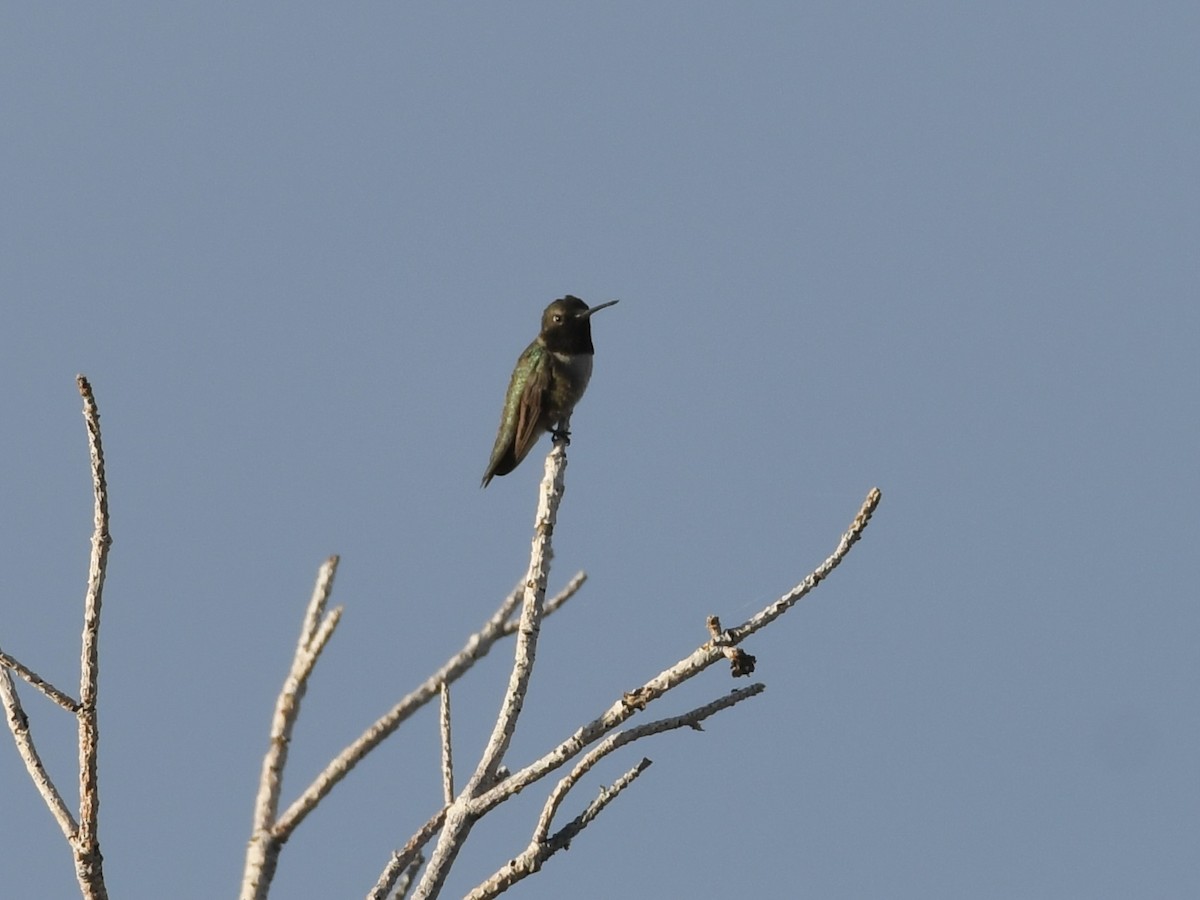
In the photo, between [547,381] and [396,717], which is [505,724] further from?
[547,381]

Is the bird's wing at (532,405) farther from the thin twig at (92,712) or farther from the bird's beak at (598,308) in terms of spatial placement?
the thin twig at (92,712)

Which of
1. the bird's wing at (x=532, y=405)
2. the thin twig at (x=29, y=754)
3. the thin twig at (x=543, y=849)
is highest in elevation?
the bird's wing at (x=532, y=405)

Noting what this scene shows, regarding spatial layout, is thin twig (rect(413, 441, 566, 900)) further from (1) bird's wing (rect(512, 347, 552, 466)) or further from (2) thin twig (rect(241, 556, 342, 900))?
(1) bird's wing (rect(512, 347, 552, 466))

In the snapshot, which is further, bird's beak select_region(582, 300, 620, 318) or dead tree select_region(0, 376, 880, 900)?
bird's beak select_region(582, 300, 620, 318)

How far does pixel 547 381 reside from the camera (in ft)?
43.9

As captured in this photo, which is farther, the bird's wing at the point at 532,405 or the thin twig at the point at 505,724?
the bird's wing at the point at 532,405

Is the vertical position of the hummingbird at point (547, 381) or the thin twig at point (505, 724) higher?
the hummingbird at point (547, 381)

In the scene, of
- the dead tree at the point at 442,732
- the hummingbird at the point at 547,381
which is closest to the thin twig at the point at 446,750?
the dead tree at the point at 442,732

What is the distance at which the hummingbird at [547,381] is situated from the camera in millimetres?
13375

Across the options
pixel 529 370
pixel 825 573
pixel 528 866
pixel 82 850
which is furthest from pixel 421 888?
pixel 529 370

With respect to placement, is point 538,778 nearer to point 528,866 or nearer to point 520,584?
point 528,866

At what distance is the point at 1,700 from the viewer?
506 cm

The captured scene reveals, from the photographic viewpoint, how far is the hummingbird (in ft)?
43.9

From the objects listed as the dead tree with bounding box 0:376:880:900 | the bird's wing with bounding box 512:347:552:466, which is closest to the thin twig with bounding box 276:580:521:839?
the dead tree with bounding box 0:376:880:900
